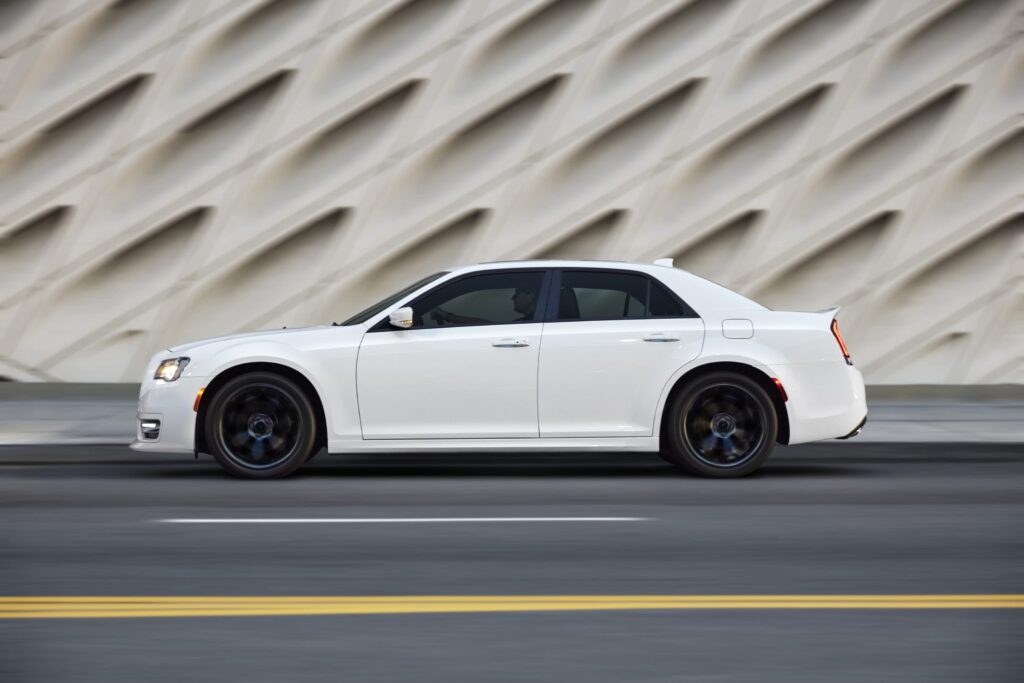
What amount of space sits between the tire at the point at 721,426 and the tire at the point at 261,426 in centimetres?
244

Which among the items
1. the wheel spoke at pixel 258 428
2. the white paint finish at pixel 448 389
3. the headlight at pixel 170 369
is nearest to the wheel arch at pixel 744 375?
the white paint finish at pixel 448 389

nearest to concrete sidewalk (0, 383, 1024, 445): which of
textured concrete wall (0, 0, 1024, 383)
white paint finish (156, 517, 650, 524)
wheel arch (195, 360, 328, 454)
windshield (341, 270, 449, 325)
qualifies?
textured concrete wall (0, 0, 1024, 383)

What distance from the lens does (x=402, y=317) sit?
1024cm

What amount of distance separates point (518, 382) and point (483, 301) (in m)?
0.62

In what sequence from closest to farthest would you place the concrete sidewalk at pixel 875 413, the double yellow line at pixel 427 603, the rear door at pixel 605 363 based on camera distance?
the double yellow line at pixel 427 603, the rear door at pixel 605 363, the concrete sidewalk at pixel 875 413

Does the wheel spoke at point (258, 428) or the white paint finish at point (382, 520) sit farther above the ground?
the wheel spoke at point (258, 428)

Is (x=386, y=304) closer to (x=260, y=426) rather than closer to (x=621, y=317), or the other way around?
(x=260, y=426)

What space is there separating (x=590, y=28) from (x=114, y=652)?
1391 cm

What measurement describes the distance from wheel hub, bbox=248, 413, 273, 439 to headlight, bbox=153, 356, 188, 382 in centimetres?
57

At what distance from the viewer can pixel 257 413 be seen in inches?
411

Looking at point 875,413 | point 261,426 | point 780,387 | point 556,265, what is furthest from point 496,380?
point 875,413

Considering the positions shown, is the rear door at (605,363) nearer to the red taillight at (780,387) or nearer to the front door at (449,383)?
the front door at (449,383)

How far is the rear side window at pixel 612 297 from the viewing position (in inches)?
417

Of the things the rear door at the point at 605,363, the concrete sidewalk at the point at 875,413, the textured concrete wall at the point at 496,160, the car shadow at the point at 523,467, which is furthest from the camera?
the textured concrete wall at the point at 496,160
